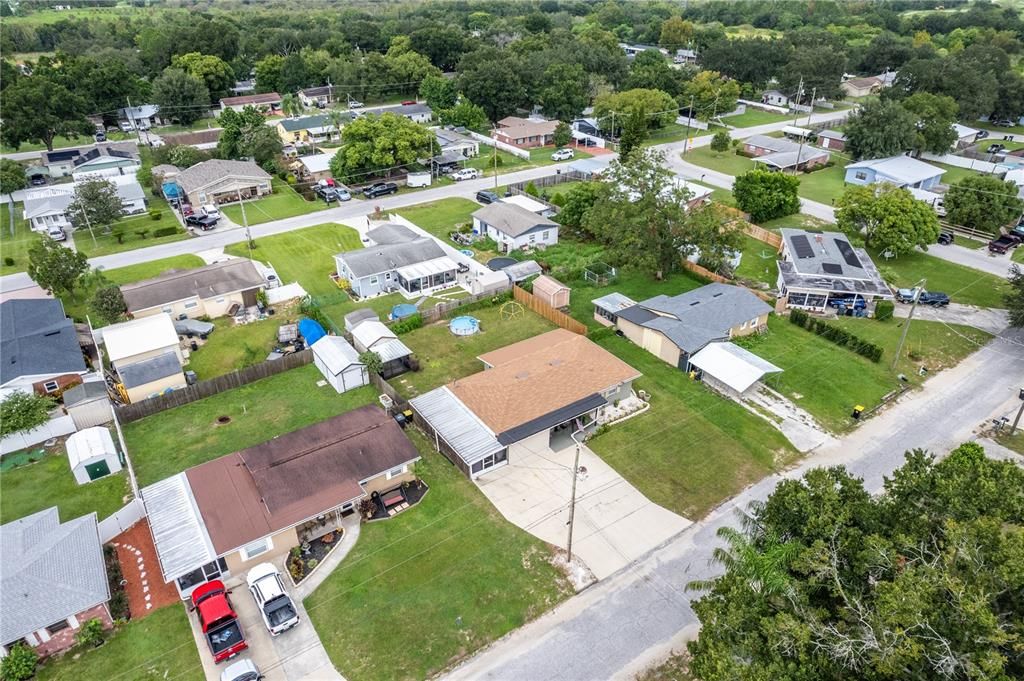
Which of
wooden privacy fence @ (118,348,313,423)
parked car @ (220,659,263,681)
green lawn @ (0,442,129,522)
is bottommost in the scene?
green lawn @ (0,442,129,522)

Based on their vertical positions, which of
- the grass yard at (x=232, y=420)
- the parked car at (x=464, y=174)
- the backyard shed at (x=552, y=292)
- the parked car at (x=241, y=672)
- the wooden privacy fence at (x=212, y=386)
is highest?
the parked car at (x=464, y=174)

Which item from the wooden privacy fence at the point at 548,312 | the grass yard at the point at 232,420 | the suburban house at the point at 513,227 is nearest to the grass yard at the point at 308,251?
the suburban house at the point at 513,227

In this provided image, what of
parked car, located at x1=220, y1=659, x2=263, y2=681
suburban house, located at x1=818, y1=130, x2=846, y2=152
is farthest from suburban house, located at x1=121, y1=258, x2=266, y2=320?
suburban house, located at x1=818, y1=130, x2=846, y2=152

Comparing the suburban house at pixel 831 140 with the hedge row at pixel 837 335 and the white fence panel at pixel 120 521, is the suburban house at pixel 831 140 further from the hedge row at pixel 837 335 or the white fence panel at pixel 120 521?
the white fence panel at pixel 120 521

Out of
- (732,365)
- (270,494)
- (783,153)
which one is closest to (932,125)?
(783,153)

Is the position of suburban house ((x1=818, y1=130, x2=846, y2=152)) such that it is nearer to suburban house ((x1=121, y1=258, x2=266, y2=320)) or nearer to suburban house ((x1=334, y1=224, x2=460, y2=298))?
suburban house ((x1=334, y1=224, x2=460, y2=298))
